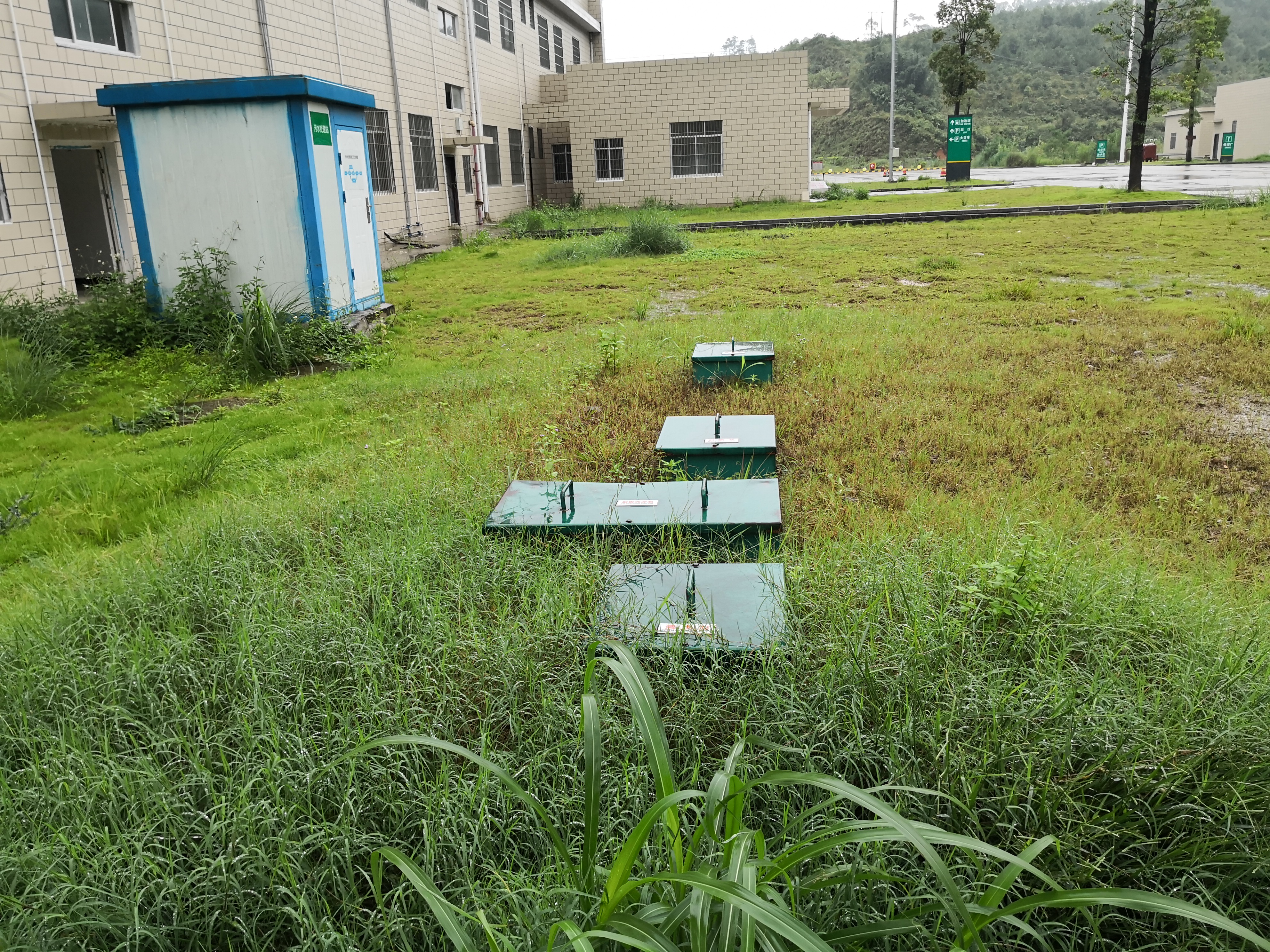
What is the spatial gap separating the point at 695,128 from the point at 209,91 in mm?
18737

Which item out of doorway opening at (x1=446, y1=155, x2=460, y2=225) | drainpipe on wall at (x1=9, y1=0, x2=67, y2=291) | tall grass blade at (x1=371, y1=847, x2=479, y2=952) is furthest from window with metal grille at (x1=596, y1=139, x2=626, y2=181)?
tall grass blade at (x1=371, y1=847, x2=479, y2=952)

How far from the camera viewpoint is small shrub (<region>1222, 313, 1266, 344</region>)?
7137 mm

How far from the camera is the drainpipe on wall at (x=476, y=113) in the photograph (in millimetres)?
21391

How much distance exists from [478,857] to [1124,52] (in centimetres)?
3108

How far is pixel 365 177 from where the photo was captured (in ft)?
31.3

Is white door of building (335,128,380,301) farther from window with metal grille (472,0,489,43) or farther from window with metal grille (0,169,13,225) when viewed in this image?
window with metal grille (472,0,489,43)

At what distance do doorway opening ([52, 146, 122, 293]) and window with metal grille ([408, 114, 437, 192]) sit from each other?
750cm

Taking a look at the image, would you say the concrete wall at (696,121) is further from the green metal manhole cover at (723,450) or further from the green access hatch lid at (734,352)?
the green metal manhole cover at (723,450)

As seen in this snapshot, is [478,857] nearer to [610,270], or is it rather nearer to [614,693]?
[614,693]

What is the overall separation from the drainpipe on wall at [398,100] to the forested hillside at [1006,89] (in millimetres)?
42514

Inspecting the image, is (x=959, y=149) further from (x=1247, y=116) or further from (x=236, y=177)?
(x=1247, y=116)

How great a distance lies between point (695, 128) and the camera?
81.0ft

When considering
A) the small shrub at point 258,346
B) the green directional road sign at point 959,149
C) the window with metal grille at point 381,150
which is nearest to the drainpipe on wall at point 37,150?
the small shrub at point 258,346

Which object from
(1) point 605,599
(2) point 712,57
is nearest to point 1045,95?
(2) point 712,57
